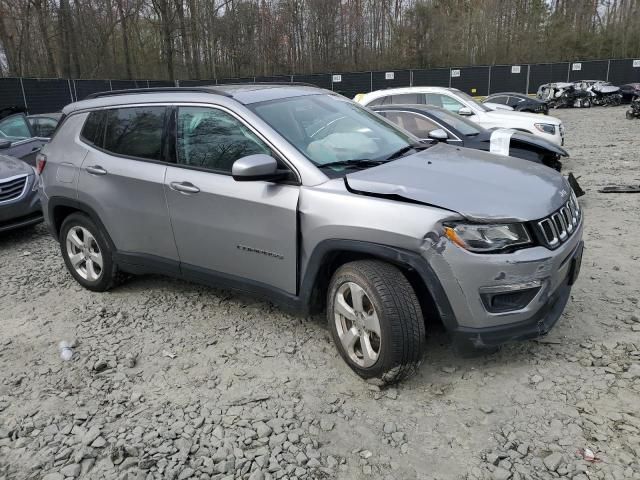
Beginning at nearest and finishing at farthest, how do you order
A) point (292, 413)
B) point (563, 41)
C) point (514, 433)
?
1. point (514, 433)
2. point (292, 413)
3. point (563, 41)

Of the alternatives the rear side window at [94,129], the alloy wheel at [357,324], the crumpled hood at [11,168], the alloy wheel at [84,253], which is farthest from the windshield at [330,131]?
the crumpled hood at [11,168]

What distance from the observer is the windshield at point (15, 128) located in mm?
9531

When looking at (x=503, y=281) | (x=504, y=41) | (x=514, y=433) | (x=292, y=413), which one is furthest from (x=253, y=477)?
(x=504, y=41)

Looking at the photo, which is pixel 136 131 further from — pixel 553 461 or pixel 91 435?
pixel 553 461

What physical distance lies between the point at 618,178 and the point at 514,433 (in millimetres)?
7355

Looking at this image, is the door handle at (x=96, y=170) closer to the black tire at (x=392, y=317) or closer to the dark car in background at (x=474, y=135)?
the black tire at (x=392, y=317)

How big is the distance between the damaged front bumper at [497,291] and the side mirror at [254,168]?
1.05m

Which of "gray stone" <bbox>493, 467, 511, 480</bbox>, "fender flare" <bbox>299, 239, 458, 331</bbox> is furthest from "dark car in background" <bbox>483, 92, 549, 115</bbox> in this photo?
"gray stone" <bbox>493, 467, 511, 480</bbox>

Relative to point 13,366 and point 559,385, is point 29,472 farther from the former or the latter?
point 559,385

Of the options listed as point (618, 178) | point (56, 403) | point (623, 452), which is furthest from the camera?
point (618, 178)

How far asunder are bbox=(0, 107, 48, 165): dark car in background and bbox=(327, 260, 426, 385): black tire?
26.9ft

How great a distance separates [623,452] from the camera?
2.41m

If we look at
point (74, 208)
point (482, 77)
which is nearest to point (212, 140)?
point (74, 208)

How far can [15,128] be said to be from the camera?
31.9 ft
